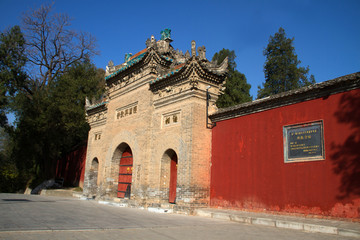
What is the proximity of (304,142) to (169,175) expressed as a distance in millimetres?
5511

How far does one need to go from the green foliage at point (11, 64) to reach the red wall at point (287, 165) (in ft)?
55.1

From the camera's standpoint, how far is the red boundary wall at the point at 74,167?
2144 cm

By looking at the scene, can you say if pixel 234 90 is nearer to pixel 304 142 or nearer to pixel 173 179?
pixel 173 179

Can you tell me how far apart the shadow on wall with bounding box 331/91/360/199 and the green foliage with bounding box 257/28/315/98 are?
→ 16.6 metres

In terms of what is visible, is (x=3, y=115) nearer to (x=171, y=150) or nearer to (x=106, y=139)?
(x=106, y=139)

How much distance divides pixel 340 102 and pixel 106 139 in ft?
38.1

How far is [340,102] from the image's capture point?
7266 mm

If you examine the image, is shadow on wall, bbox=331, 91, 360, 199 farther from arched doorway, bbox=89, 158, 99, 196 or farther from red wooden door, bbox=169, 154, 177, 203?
arched doorway, bbox=89, 158, 99, 196

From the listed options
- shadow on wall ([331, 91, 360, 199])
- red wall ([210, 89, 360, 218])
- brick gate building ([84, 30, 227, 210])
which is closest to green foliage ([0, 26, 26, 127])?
brick gate building ([84, 30, 227, 210])

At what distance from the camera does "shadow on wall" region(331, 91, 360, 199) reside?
6695 mm

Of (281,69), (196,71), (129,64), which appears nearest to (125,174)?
(129,64)

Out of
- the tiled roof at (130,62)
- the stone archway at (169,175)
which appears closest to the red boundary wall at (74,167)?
the tiled roof at (130,62)

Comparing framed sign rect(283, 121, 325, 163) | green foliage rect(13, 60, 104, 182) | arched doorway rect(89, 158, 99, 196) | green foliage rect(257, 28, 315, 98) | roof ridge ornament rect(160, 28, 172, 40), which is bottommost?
→ arched doorway rect(89, 158, 99, 196)

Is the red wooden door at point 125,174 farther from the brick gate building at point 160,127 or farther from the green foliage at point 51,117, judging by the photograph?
the green foliage at point 51,117
